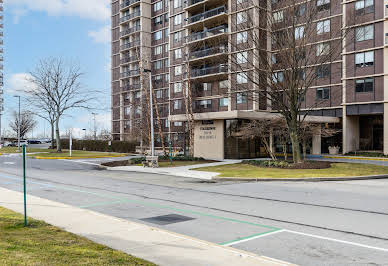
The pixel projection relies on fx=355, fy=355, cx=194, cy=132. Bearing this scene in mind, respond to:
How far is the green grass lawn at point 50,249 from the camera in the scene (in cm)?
480

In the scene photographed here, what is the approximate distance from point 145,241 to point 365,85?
35486 millimetres

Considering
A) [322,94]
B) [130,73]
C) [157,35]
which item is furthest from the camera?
[130,73]

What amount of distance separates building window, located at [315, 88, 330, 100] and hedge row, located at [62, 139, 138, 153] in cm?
2304

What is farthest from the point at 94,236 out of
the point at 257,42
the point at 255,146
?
the point at 255,146

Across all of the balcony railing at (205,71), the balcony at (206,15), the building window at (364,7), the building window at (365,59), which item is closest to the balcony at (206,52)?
the balcony railing at (205,71)

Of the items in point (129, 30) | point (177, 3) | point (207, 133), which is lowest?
point (207, 133)

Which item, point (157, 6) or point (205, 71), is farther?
point (157, 6)

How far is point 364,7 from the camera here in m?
35.7

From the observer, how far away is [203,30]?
4731 centimetres

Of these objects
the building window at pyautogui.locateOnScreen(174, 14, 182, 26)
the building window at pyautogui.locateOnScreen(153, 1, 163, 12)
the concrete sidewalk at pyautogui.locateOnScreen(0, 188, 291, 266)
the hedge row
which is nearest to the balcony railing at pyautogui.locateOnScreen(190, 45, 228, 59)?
the building window at pyautogui.locateOnScreen(174, 14, 182, 26)

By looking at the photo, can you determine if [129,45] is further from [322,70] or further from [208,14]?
[322,70]

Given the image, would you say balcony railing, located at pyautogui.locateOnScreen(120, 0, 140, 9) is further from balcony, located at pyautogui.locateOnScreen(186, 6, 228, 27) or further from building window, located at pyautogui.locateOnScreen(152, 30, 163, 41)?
balcony, located at pyautogui.locateOnScreen(186, 6, 228, 27)

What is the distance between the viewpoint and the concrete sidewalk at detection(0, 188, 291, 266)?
16.9 feet

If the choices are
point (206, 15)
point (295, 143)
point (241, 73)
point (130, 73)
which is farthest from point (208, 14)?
point (295, 143)
